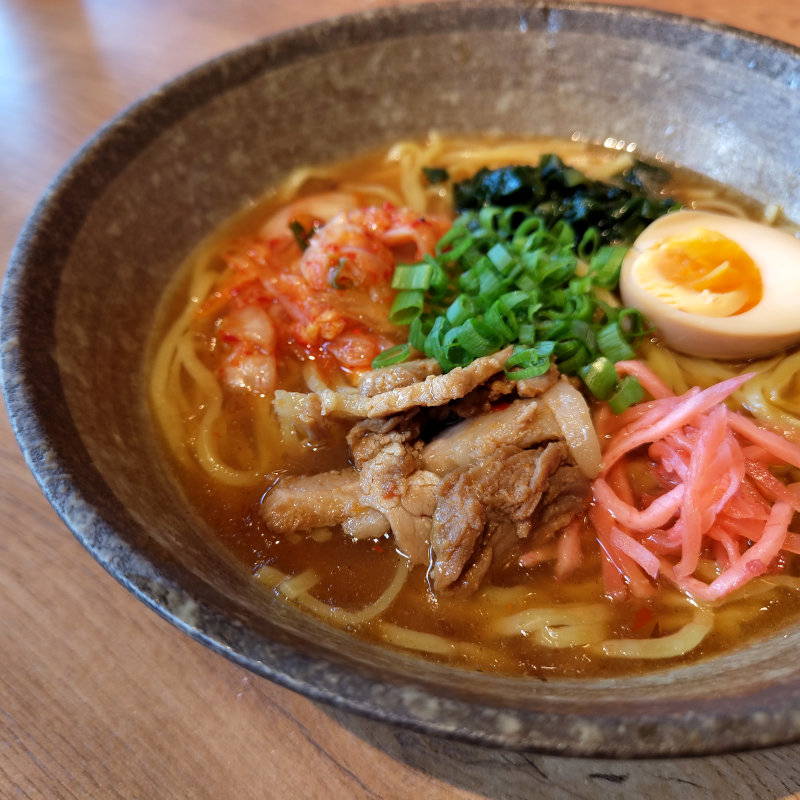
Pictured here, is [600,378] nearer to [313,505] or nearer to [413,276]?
[413,276]

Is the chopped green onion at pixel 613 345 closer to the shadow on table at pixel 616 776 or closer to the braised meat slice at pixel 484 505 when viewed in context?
the braised meat slice at pixel 484 505

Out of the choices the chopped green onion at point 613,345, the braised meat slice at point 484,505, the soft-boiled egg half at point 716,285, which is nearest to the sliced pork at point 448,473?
the braised meat slice at point 484,505

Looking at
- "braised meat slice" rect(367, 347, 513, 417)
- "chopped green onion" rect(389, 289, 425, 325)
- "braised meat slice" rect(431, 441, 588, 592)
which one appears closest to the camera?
"braised meat slice" rect(431, 441, 588, 592)

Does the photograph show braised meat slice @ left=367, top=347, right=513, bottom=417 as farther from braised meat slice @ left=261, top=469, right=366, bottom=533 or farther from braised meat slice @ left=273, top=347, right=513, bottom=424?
braised meat slice @ left=261, top=469, right=366, bottom=533

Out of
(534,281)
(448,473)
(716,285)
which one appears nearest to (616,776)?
(448,473)

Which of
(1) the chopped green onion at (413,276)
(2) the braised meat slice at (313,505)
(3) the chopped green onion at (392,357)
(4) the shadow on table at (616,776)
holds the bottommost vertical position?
(4) the shadow on table at (616,776)

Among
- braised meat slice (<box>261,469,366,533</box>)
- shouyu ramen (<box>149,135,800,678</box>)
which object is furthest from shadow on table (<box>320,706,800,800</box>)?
braised meat slice (<box>261,469,366,533</box>)

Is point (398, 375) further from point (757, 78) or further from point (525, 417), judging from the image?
point (757, 78)
